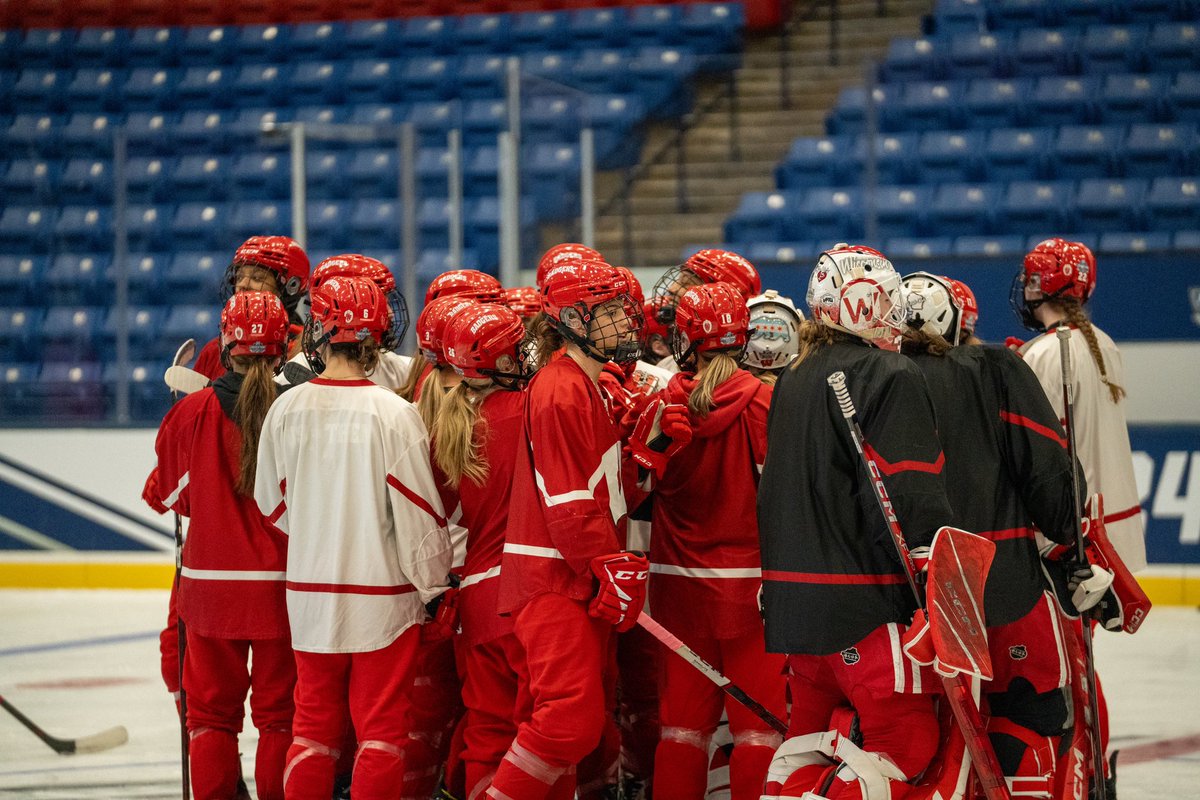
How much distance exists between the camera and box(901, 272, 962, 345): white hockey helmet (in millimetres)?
3717

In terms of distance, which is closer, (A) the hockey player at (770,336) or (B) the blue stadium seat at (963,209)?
(A) the hockey player at (770,336)

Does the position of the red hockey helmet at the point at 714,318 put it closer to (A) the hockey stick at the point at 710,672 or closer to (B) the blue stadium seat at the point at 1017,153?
(A) the hockey stick at the point at 710,672

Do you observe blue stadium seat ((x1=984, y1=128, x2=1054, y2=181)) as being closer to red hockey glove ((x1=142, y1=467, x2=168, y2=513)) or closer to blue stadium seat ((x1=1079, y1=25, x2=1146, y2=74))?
blue stadium seat ((x1=1079, y1=25, x2=1146, y2=74))

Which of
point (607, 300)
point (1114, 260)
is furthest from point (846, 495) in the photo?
point (1114, 260)

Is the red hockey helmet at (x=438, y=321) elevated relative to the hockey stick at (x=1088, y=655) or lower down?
elevated

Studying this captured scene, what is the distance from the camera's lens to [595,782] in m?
4.08

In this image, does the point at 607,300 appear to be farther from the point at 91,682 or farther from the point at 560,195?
the point at 560,195

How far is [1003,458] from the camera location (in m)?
3.63

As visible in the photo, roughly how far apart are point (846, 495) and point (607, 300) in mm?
766

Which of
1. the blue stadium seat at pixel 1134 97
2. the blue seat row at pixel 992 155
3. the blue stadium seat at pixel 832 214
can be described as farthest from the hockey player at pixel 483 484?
the blue stadium seat at pixel 1134 97

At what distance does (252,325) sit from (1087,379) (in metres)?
2.50

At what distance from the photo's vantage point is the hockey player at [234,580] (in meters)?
3.94

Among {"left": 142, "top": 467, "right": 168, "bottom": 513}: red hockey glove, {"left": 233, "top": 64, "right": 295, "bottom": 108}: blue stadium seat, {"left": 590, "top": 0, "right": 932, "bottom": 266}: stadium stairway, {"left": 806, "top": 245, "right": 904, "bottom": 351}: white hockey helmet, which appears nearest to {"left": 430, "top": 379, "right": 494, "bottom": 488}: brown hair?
{"left": 806, "top": 245, "right": 904, "bottom": 351}: white hockey helmet

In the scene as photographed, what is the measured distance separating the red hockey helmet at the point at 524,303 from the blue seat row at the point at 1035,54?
15.7 ft
